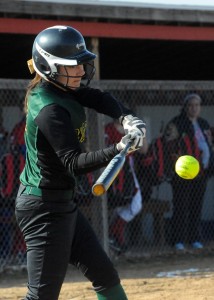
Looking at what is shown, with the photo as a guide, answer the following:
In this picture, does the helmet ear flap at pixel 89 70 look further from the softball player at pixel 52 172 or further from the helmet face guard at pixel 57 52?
the helmet face guard at pixel 57 52

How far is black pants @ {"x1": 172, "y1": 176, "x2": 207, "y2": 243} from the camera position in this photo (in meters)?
8.48

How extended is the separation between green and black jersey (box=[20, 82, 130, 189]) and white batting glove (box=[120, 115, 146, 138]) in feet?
0.39

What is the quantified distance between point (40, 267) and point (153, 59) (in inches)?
289

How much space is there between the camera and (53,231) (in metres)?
3.53

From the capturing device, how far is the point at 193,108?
323 inches

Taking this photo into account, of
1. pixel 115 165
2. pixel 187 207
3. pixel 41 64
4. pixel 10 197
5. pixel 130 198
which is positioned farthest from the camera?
pixel 187 207

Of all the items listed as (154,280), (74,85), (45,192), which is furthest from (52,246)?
(154,280)

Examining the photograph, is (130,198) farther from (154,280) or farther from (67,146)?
(67,146)

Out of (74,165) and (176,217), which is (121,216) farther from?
(74,165)

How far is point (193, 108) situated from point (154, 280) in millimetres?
2374

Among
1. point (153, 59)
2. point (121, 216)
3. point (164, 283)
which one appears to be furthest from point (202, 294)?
point (153, 59)

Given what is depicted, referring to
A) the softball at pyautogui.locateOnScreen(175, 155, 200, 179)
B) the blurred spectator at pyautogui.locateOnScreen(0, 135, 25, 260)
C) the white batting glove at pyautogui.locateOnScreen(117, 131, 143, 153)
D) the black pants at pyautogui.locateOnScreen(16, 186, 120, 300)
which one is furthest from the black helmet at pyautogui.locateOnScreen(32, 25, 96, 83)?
the blurred spectator at pyautogui.locateOnScreen(0, 135, 25, 260)

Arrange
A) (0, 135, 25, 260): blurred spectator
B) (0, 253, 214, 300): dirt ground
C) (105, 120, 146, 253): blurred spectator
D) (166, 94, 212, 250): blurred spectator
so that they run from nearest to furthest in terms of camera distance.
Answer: (0, 253, 214, 300): dirt ground
(0, 135, 25, 260): blurred spectator
(105, 120, 146, 253): blurred spectator
(166, 94, 212, 250): blurred spectator

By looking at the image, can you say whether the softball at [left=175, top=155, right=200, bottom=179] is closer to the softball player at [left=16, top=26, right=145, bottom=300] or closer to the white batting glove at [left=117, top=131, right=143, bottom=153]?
the softball player at [left=16, top=26, right=145, bottom=300]
